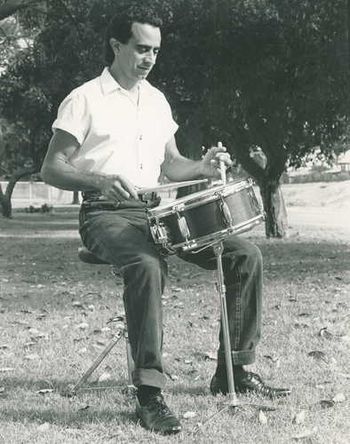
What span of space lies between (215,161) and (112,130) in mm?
611

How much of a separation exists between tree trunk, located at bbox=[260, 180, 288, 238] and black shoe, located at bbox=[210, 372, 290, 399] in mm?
16329

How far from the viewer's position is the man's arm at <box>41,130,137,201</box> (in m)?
4.12

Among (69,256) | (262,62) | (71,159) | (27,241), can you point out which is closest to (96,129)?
(71,159)

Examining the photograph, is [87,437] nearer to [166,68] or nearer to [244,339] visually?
[244,339]

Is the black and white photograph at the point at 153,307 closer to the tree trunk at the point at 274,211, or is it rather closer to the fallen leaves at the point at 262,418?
the fallen leaves at the point at 262,418

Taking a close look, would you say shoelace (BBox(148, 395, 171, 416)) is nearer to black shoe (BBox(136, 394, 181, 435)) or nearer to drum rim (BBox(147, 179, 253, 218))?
black shoe (BBox(136, 394, 181, 435))

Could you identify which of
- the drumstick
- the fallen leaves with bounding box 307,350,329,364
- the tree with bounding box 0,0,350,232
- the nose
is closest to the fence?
the tree with bounding box 0,0,350,232

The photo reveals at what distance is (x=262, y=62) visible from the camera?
17.7 metres

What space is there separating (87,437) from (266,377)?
5.10 ft

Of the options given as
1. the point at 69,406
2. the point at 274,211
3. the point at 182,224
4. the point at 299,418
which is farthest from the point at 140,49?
the point at 274,211

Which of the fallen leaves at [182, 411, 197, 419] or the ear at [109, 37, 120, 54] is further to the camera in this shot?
the ear at [109, 37, 120, 54]

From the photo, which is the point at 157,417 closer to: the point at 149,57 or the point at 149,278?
the point at 149,278

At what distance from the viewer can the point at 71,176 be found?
4367mm

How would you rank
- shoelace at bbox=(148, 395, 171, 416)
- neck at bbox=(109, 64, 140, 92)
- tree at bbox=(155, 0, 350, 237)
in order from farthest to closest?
tree at bbox=(155, 0, 350, 237)
neck at bbox=(109, 64, 140, 92)
shoelace at bbox=(148, 395, 171, 416)
